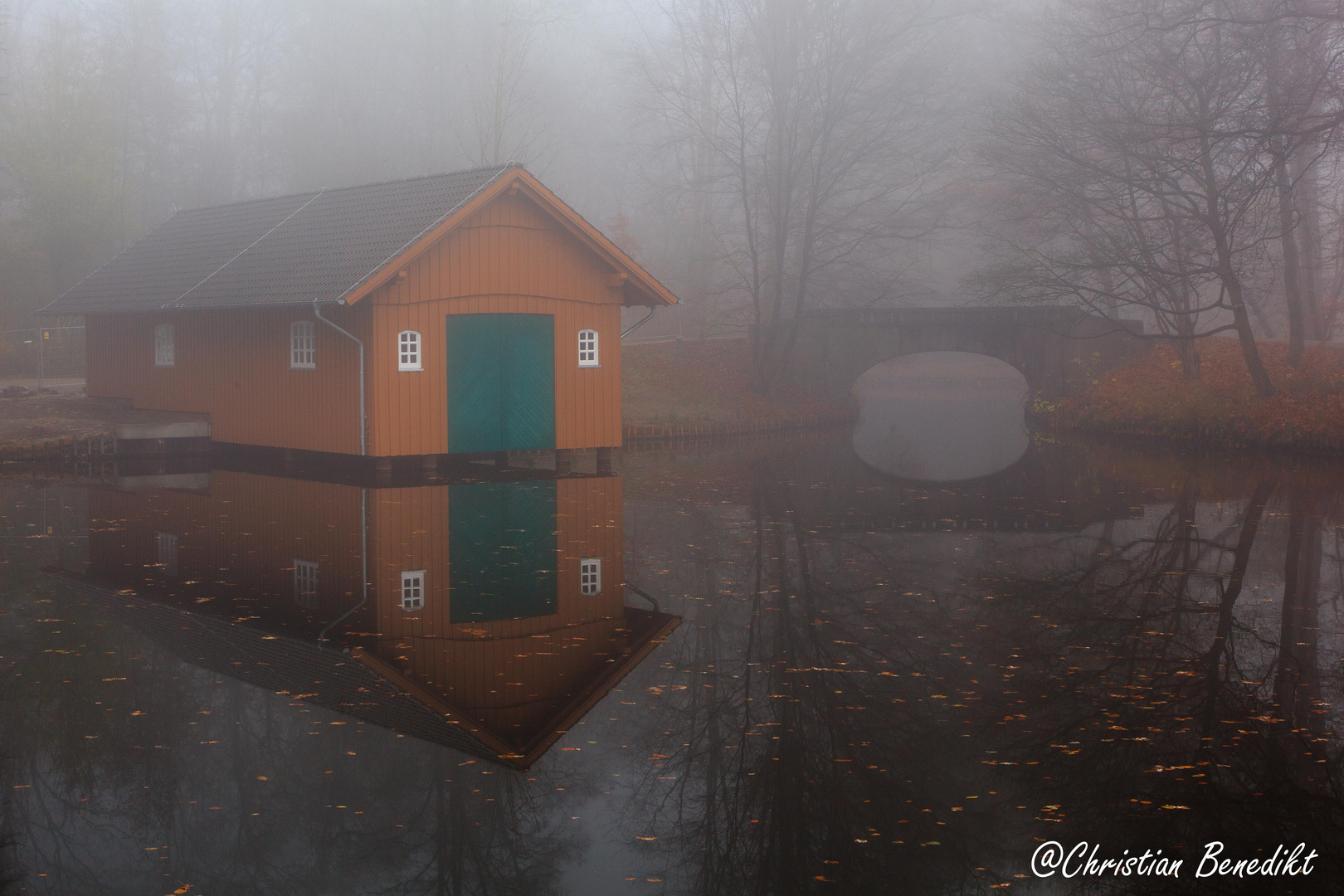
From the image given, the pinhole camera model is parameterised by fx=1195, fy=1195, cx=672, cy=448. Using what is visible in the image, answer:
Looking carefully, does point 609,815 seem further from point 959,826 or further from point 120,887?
point 120,887

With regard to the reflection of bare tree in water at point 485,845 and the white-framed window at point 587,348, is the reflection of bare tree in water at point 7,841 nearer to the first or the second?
the reflection of bare tree in water at point 485,845

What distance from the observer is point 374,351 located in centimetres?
1816

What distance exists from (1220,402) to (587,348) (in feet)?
46.6

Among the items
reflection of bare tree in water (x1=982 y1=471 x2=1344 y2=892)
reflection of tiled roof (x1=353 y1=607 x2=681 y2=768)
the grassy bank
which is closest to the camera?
reflection of bare tree in water (x1=982 y1=471 x2=1344 y2=892)

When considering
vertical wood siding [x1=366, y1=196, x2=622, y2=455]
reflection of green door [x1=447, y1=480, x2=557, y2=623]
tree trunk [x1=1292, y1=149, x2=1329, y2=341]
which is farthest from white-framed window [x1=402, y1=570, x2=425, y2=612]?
tree trunk [x1=1292, y1=149, x2=1329, y2=341]

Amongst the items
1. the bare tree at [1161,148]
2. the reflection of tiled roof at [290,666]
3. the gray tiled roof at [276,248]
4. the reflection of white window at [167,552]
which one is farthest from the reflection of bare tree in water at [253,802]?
the bare tree at [1161,148]

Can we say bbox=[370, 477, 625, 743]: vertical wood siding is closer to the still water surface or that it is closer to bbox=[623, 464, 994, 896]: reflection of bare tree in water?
the still water surface

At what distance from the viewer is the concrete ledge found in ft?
70.4

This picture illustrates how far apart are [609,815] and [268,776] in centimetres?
169

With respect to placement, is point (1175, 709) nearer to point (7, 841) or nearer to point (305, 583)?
point (7, 841)

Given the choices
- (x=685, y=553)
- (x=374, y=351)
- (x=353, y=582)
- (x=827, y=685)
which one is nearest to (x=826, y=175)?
(x=374, y=351)

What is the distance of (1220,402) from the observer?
25.7 metres

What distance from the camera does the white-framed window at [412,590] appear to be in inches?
371

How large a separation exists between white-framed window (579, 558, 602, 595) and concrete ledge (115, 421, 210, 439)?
43.6 ft
